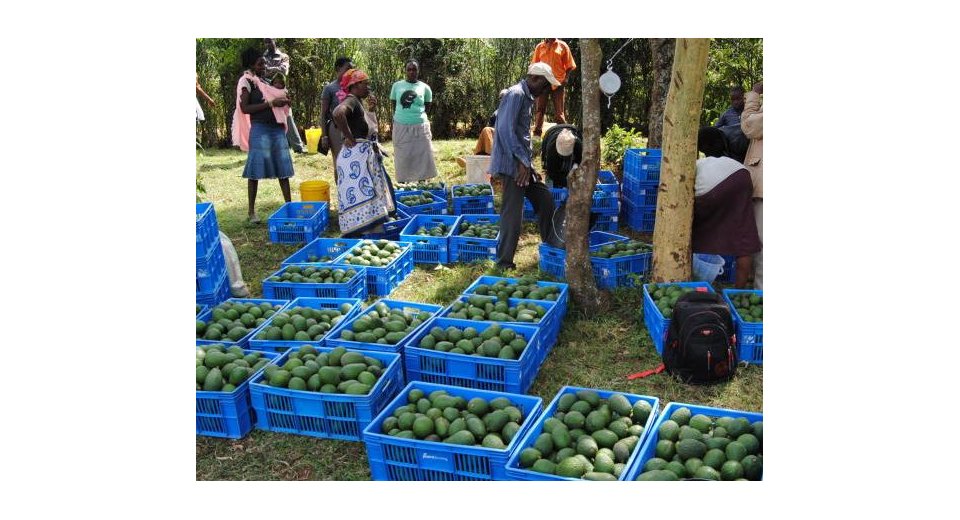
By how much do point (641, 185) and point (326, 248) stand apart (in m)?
3.54

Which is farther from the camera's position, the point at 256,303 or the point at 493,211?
the point at 493,211

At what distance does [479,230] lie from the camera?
25.4 feet

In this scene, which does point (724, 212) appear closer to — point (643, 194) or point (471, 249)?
point (643, 194)

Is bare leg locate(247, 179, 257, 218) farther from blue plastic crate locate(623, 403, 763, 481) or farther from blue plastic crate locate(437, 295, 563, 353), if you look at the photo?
blue plastic crate locate(623, 403, 763, 481)

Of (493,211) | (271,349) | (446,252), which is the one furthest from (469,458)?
(493,211)

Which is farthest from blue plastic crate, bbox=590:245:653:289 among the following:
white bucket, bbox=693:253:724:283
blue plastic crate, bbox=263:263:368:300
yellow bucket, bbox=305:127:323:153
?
yellow bucket, bbox=305:127:323:153

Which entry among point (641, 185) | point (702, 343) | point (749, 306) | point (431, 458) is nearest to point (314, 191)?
point (641, 185)

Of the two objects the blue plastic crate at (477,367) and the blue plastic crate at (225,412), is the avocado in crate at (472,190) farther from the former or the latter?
the blue plastic crate at (225,412)

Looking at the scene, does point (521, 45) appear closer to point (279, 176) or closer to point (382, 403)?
point (279, 176)

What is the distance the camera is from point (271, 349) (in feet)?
16.6

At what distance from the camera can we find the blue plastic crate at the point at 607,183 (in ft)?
27.4

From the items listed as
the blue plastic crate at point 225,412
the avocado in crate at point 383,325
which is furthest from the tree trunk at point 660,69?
the blue plastic crate at point 225,412

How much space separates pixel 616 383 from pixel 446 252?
9.83 ft

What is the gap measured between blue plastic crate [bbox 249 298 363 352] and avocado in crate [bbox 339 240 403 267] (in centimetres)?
93
